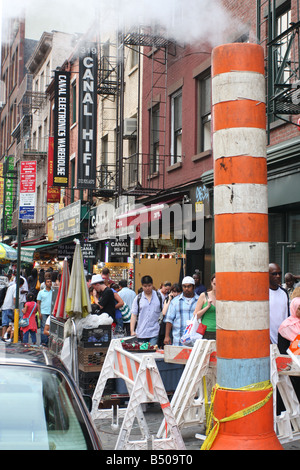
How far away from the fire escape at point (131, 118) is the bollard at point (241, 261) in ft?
37.9

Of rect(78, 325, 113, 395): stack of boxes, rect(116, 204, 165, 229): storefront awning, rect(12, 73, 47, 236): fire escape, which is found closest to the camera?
rect(78, 325, 113, 395): stack of boxes

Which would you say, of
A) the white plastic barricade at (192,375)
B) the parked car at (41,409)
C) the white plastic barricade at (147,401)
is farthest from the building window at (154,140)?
the parked car at (41,409)

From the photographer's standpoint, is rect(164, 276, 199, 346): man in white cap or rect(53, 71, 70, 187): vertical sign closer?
rect(164, 276, 199, 346): man in white cap

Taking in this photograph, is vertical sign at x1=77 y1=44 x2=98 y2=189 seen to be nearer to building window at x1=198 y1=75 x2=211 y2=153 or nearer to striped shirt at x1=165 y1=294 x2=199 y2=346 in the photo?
building window at x1=198 y1=75 x2=211 y2=153

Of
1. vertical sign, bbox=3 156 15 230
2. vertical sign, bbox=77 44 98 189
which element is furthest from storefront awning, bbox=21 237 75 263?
vertical sign, bbox=3 156 15 230

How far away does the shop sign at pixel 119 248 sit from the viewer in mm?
18719

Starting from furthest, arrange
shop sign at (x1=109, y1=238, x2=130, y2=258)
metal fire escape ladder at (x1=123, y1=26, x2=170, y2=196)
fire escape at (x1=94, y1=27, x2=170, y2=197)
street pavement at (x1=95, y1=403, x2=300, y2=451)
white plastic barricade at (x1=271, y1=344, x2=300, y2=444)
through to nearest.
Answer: shop sign at (x1=109, y1=238, x2=130, y2=258), fire escape at (x1=94, y1=27, x2=170, y2=197), metal fire escape ladder at (x1=123, y1=26, x2=170, y2=196), street pavement at (x1=95, y1=403, x2=300, y2=451), white plastic barricade at (x1=271, y1=344, x2=300, y2=444)

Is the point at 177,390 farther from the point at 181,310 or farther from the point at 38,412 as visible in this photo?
the point at 38,412

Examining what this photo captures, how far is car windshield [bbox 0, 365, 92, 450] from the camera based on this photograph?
3471mm

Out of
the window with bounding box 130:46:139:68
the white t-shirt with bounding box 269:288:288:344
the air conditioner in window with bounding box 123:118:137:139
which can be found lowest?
the white t-shirt with bounding box 269:288:288:344

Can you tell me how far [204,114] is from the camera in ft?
50.0

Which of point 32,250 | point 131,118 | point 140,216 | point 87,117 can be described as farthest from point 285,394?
point 32,250

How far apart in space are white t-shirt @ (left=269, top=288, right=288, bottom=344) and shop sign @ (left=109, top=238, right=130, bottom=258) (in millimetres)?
11514

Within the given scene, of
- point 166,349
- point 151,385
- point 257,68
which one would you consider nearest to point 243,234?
point 257,68
